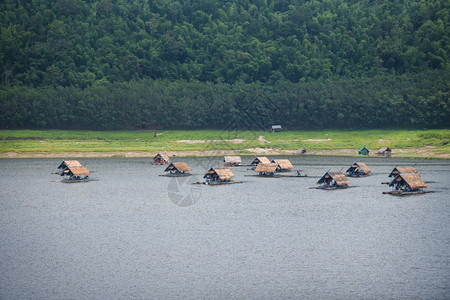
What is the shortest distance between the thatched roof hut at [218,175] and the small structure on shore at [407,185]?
26478mm

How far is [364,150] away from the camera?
135 m

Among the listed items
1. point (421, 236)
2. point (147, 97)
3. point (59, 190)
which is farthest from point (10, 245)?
point (147, 97)

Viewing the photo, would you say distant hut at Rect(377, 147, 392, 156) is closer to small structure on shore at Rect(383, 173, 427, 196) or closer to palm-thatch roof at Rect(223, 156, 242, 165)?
palm-thatch roof at Rect(223, 156, 242, 165)

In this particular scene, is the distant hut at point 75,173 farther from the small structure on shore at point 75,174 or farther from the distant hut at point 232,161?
the distant hut at point 232,161

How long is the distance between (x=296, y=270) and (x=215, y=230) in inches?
605

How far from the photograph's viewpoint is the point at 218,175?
303 feet

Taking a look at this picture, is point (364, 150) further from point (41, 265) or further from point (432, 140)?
point (41, 265)

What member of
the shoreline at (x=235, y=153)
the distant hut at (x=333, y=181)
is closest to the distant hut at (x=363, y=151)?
the shoreline at (x=235, y=153)

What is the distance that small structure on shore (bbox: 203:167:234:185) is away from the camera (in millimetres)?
92625

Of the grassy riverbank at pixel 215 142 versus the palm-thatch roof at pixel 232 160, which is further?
the grassy riverbank at pixel 215 142

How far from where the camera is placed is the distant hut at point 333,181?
85812 mm

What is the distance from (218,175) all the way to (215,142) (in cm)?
6046

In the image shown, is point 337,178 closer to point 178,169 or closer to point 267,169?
point 267,169

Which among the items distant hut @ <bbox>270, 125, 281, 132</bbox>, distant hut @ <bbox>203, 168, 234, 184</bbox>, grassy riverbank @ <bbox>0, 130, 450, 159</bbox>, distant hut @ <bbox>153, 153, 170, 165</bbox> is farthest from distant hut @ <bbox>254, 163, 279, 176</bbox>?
distant hut @ <bbox>270, 125, 281, 132</bbox>
